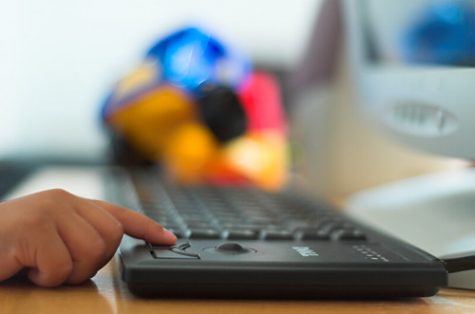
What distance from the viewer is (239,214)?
2.22 ft

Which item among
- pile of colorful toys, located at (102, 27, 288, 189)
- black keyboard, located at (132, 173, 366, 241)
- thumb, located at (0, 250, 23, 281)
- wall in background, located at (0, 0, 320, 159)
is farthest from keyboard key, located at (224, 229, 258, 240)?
wall in background, located at (0, 0, 320, 159)

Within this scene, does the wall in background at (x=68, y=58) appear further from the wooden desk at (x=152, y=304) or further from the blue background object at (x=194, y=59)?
the wooden desk at (x=152, y=304)

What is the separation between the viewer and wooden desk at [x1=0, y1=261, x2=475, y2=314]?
16.8 inches

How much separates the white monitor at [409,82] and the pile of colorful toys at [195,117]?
0.66 feet

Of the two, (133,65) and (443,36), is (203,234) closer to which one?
(443,36)

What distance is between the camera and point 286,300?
0.46 metres

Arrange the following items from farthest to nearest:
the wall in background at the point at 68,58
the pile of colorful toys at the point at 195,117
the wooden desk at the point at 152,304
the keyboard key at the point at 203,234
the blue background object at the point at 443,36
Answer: the wall in background at the point at 68,58 → the pile of colorful toys at the point at 195,117 → the blue background object at the point at 443,36 → the keyboard key at the point at 203,234 → the wooden desk at the point at 152,304

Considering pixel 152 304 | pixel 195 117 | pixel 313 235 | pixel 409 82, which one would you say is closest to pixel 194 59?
pixel 195 117

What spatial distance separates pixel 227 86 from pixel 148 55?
132 mm

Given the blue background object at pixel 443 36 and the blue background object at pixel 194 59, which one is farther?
the blue background object at pixel 194 59

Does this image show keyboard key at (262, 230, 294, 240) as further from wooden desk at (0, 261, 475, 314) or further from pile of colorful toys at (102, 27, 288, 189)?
pile of colorful toys at (102, 27, 288, 189)

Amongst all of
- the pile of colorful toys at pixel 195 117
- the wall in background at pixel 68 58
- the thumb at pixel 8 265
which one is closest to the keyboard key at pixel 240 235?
the thumb at pixel 8 265

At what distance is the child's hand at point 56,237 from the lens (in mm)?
450

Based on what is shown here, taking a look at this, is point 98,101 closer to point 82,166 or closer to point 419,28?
point 82,166
